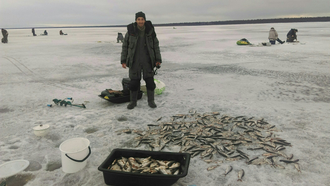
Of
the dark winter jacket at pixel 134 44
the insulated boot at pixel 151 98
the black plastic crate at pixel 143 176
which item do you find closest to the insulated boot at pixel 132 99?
the insulated boot at pixel 151 98

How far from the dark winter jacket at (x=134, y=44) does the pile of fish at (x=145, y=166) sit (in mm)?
2783

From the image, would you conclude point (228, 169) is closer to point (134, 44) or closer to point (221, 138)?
point (221, 138)

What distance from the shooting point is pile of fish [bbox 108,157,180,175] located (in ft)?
9.09

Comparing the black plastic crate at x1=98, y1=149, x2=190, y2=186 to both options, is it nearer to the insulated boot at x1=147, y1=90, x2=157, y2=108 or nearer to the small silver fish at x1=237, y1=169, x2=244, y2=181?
the small silver fish at x1=237, y1=169, x2=244, y2=181

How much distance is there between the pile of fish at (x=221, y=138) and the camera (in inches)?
137

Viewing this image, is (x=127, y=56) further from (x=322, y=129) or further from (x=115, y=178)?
(x=322, y=129)

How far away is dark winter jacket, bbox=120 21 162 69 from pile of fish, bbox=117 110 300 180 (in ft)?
5.32

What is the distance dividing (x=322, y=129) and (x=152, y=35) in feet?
14.2

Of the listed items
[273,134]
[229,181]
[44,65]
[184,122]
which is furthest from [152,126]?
[44,65]

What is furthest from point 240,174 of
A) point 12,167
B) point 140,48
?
point 140,48

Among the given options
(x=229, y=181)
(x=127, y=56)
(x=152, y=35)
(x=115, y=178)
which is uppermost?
(x=152, y=35)

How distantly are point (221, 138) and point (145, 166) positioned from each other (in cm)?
179

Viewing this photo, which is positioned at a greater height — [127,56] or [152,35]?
[152,35]

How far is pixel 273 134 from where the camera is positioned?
13.8 ft
